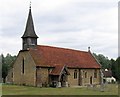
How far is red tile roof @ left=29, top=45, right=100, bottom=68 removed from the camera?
57.9 metres

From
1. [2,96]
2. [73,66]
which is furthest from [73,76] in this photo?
[2,96]

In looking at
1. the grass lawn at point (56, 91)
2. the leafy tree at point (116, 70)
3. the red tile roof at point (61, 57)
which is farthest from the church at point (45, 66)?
the leafy tree at point (116, 70)

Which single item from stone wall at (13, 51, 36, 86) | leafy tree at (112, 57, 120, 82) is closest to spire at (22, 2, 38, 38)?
stone wall at (13, 51, 36, 86)

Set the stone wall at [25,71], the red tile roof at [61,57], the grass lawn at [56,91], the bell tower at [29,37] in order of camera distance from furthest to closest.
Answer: the bell tower at [29,37], the red tile roof at [61,57], the stone wall at [25,71], the grass lawn at [56,91]

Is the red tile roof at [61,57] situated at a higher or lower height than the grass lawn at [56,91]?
higher

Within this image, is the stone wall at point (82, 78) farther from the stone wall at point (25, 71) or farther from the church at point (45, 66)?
the stone wall at point (25, 71)

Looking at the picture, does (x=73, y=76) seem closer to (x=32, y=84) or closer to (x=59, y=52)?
(x=59, y=52)

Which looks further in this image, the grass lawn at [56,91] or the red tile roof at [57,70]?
the red tile roof at [57,70]

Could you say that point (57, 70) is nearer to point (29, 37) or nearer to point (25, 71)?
point (25, 71)

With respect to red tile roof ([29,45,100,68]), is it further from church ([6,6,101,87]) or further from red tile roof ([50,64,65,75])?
red tile roof ([50,64,65,75])

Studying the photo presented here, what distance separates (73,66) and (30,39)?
35.0ft

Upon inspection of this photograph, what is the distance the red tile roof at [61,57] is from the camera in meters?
57.9

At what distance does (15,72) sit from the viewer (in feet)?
204

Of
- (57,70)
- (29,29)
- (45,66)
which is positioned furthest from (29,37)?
(57,70)
